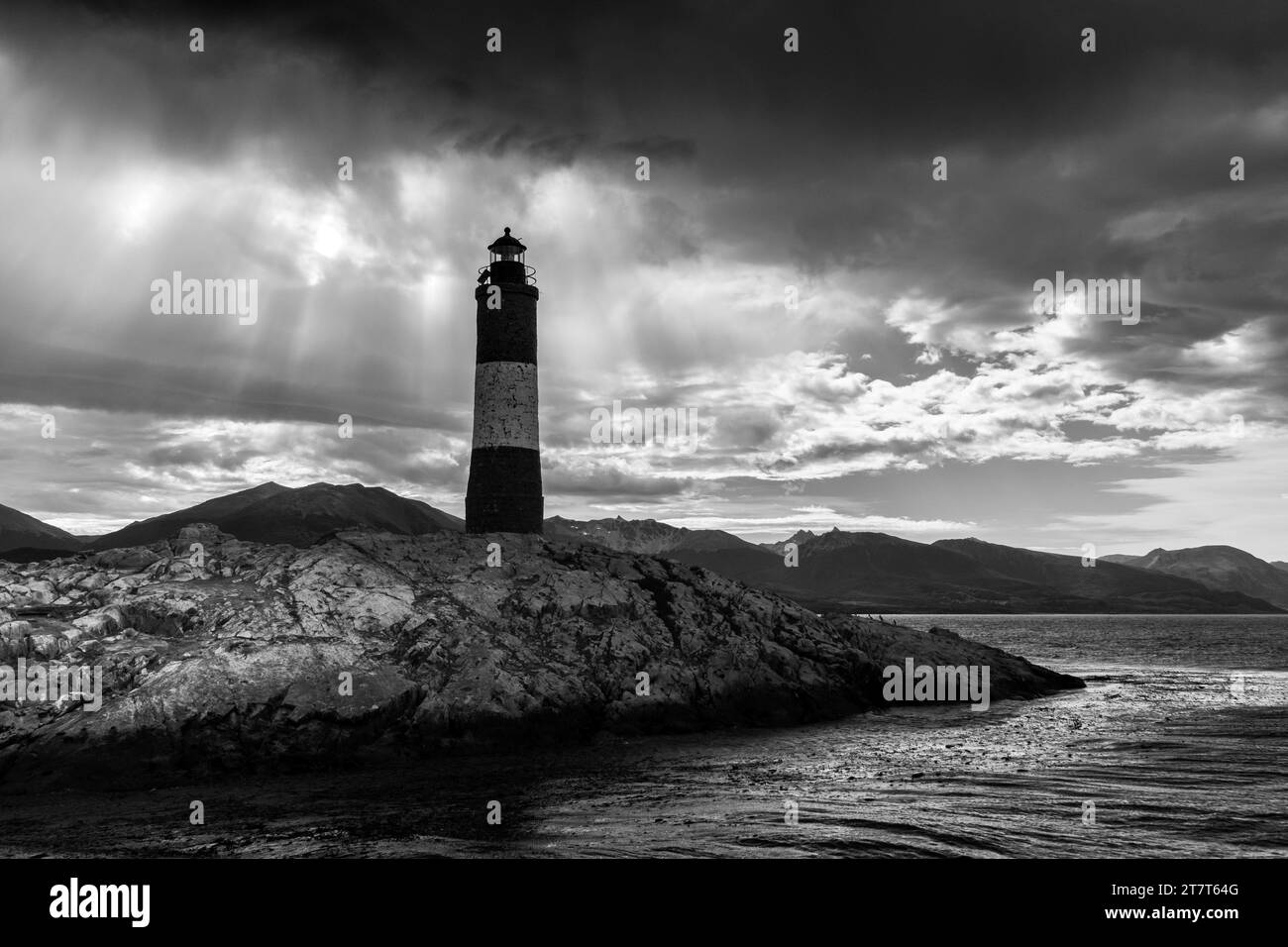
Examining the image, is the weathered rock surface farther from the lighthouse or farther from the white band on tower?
the white band on tower

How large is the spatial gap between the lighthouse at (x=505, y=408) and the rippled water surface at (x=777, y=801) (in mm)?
16926

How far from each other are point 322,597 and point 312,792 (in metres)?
12.0

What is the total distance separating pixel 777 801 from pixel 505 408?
27939 millimetres

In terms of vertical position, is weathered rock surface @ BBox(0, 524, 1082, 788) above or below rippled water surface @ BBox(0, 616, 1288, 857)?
above

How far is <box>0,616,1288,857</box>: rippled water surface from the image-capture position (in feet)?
69.7

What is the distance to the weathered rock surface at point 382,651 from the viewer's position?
1213 inches

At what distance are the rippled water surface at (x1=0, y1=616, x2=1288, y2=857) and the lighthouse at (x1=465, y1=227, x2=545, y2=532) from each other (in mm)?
16926

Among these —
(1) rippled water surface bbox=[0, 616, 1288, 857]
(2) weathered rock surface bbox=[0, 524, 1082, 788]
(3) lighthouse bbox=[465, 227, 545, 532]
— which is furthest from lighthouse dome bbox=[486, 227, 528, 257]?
(1) rippled water surface bbox=[0, 616, 1288, 857]

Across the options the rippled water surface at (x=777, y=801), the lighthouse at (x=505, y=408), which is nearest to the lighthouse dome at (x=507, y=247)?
the lighthouse at (x=505, y=408)

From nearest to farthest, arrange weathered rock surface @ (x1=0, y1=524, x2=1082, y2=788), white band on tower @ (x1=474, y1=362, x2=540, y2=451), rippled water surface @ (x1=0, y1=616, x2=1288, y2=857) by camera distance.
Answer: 1. rippled water surface @ (x1=0, y1=616, x2=1288, y2=857)
2. weathered rock surface @ (x1=0, y1=524, x2=1082, y2=788)
3. white band on tower @ (x1=474, y1=362, x2=540, y2=451)

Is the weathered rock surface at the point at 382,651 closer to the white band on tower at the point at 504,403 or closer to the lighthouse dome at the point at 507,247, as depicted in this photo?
the white band on tower at the point at 504,403

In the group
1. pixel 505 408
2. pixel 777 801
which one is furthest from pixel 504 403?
pixel 777 801
